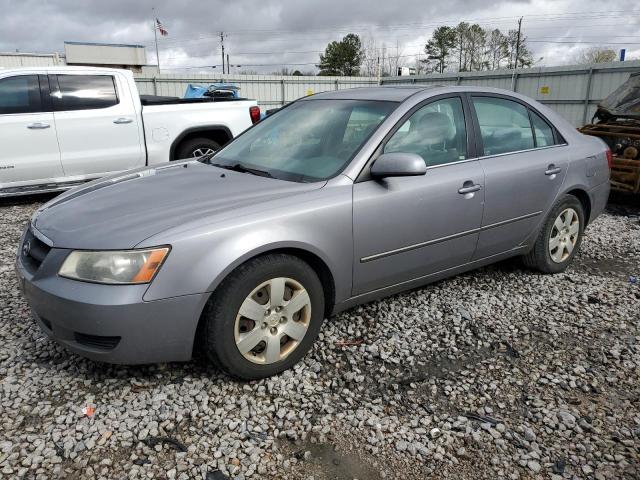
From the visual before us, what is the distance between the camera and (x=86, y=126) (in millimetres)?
7012

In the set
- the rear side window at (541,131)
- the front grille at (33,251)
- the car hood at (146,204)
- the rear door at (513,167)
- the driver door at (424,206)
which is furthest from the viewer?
the rear side window at (541,131)

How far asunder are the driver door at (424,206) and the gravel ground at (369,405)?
46 cm

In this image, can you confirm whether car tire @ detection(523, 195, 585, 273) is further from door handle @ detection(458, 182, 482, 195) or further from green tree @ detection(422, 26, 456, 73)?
green tree @ detection(422, 26, 456, 73)

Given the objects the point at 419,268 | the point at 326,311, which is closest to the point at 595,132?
the point at 419,268

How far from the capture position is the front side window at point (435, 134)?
10.9 feet

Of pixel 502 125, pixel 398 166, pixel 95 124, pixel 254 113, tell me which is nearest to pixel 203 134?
pixel 254 113

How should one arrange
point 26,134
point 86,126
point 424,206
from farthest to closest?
1. point 86,126
2. point 26,134
3. point 424,206

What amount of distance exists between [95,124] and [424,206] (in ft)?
18.0

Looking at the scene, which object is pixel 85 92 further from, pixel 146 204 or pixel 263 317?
pixel 263 317

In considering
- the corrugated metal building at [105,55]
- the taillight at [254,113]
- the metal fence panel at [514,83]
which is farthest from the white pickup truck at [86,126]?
the corrugated metal building at [105,55]

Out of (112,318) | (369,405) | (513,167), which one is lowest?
(369,405)

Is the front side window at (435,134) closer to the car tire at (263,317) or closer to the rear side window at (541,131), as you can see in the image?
the rear side window at (541,131)

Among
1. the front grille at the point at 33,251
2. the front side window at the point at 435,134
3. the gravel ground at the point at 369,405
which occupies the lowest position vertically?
the gravel ground at the point at 369,405

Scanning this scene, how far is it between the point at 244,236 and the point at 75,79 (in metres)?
5.77
